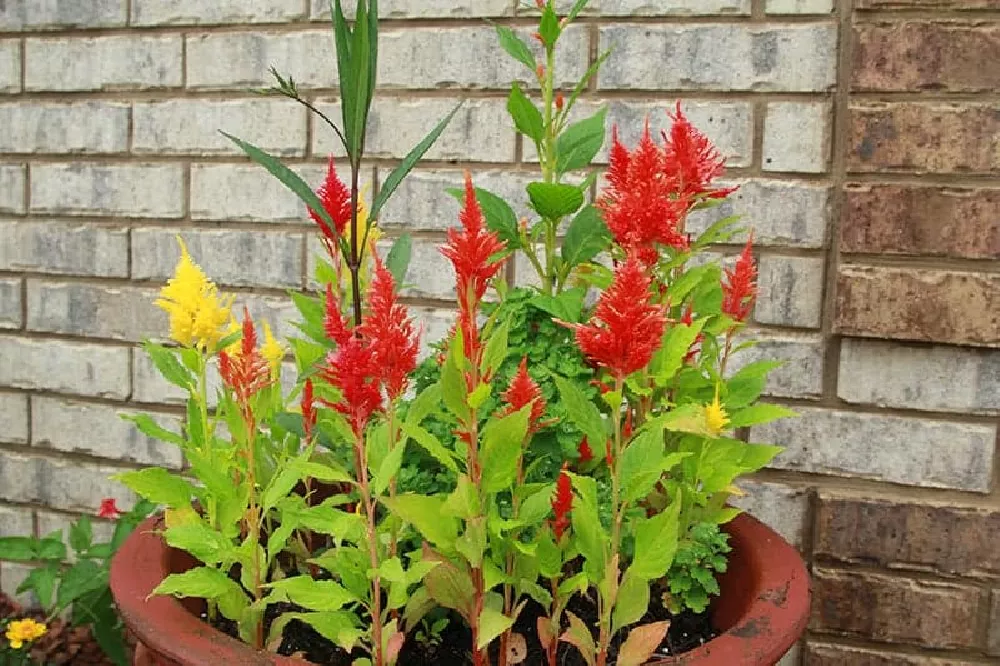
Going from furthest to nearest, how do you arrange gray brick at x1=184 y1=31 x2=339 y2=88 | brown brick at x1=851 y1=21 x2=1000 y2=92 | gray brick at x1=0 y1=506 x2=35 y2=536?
gray brick at x1=0 y1=506 x2=35 y2=536 < gray brick at x1=184 y1=31 x2=339 y2=88 < brown brick at x1=851 y1=21 x2=1000 y2=92

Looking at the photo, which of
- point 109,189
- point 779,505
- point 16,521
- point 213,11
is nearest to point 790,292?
point 779,505

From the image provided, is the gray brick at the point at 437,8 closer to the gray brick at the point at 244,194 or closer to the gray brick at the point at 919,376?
the gray brick at the point at 244,194

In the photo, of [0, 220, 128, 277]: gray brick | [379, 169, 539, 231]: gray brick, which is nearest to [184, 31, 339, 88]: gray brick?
[379, 169, 539, 231]: gray brick

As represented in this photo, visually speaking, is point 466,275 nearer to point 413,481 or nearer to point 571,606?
point 413,481

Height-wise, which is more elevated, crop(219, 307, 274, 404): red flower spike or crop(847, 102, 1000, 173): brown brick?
crop(847, 102, 1000, 173): brown brick

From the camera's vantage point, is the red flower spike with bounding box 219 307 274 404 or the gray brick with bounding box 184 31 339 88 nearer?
the red flower spike with bounding box 219 307 274 404

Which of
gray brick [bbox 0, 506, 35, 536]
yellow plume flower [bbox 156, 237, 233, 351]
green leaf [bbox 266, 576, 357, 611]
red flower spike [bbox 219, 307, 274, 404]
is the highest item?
yellow plume flower [bbox 156, 237, 233, 351]

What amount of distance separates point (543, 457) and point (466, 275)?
0.22 m

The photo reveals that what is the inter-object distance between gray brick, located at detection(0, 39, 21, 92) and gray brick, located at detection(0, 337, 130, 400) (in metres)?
0.54

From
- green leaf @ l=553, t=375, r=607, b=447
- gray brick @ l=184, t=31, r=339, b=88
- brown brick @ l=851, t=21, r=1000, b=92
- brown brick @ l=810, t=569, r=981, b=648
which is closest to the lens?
green leaf @ l=553, t=375, r=607, b=447

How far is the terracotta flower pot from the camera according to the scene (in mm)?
802

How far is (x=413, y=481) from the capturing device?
0.97 meters

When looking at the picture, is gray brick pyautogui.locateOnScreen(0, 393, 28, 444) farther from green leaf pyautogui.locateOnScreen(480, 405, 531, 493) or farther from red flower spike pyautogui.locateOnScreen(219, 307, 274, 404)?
green leaf pyautogui.locateOnScreen(480, 405, 531, 493)

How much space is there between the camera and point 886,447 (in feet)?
4.81
